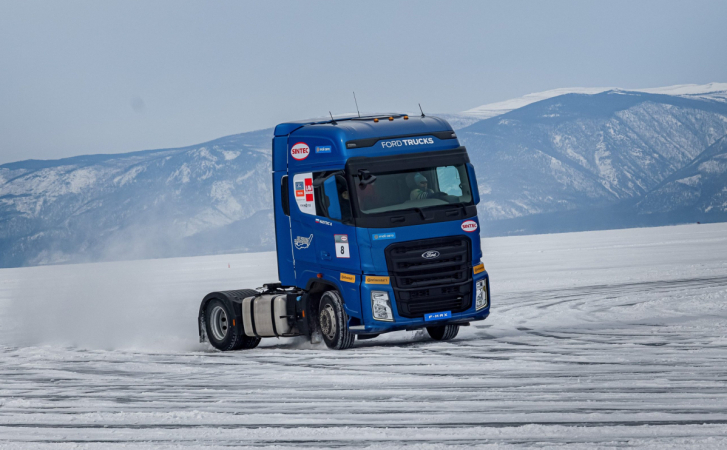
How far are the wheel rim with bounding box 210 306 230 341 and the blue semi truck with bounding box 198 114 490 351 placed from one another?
1839mm

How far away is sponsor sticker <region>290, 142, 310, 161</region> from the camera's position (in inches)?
574

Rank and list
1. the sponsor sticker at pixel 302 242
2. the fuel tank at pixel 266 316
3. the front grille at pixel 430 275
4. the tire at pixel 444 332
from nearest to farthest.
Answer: the front grille at pixel 430 275 → the sponsor sticker at pixel 302 242 → the fuel tank at pixel 266 316 → the tire at pixel 444 332

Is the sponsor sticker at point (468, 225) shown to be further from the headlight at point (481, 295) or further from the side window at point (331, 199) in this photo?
the side window at point (331, 199)

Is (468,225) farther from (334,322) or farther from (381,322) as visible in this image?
(334,322)

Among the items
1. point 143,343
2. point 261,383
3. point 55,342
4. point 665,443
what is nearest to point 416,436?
point 665,443

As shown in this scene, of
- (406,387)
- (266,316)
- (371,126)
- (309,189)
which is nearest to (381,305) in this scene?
(309,189)

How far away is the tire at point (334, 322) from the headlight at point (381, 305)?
64cm

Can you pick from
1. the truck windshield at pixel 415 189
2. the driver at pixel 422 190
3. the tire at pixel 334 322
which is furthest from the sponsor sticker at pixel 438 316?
the driver at pixel 422 190

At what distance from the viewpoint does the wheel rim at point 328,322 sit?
14.2 meters

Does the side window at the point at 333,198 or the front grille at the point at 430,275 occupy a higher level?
the side window at the point at 333,198

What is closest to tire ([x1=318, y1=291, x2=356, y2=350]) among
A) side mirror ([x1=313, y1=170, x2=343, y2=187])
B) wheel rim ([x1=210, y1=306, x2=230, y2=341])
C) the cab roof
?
side mirror ([x1=313, y1=170, x2=343, y2=187])

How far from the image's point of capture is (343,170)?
44.9 feet

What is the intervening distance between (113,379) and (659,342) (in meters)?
7.99

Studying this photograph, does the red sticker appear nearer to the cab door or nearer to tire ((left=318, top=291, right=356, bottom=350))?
the cab door
